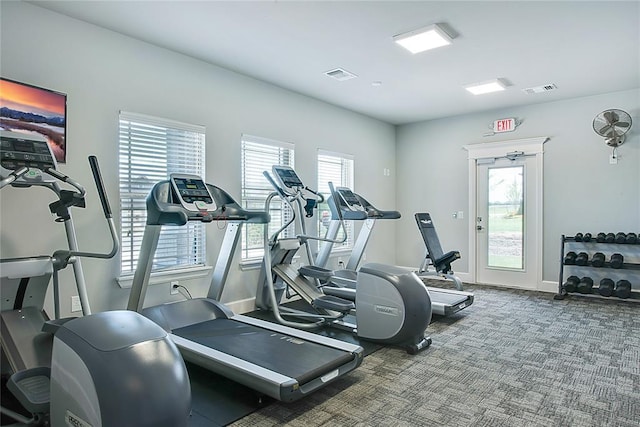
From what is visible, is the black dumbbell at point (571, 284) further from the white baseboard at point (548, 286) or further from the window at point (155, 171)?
the window at point (155, 171)

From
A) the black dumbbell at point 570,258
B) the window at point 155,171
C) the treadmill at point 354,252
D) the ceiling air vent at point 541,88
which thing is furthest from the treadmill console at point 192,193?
the black dumbbell at point 570,258

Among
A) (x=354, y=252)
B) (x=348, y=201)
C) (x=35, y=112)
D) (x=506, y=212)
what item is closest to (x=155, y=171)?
(x=35, y=112)

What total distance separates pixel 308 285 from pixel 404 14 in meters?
2.79

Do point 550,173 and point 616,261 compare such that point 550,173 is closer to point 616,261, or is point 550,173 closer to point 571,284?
point 616,261

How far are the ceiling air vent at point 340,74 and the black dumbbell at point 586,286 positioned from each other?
4.13 m

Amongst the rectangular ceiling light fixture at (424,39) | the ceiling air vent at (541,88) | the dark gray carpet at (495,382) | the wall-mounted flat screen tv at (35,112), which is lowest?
the dark gray carpet at (495,382)

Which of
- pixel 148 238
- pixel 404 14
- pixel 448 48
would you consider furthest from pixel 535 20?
pixel 148 238

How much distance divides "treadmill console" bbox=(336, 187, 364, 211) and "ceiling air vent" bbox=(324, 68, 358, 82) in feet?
4.51

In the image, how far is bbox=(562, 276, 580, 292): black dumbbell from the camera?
17.5 feet

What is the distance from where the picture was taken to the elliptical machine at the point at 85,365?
168 centimetres

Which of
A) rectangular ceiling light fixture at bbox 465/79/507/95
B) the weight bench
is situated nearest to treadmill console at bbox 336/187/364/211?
the weight bench

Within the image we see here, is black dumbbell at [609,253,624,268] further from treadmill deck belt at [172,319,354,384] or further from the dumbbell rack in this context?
treadmill deck belt at [172,319,354,384]

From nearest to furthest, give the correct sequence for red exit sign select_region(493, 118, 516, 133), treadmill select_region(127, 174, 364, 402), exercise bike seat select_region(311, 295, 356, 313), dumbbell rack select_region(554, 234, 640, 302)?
treadmill select_region(127, 174, 364, 402)
exercise bike seat select_region(311, 295, 356, 313)
dumbbell rack select_region(554, 234, 640, 302)
red exit sign select_region(493, 118, 516, 133)

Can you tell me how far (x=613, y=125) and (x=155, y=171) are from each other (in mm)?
5834
